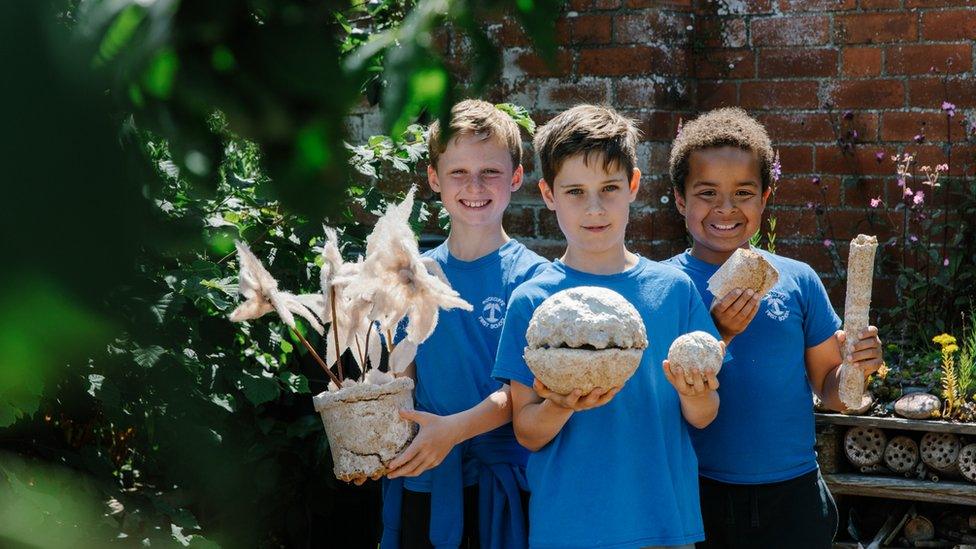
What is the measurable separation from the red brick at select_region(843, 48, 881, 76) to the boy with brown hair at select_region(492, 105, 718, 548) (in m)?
1.75

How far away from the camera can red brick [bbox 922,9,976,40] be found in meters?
3.89

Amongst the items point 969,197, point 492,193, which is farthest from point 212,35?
point 969,197

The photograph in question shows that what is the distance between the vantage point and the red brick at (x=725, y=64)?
419 centimetres

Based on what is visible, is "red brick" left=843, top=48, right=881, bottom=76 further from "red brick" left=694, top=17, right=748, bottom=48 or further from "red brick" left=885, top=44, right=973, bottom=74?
"red brick" left=694, top=17, right=748, bottom=48

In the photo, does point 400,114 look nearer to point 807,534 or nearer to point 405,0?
point 405,0

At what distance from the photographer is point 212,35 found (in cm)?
68

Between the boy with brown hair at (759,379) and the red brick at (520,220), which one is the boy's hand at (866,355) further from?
the red brick at (520,220)

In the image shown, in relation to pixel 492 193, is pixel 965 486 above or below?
below

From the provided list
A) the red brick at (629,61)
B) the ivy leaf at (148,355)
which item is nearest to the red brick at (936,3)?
the red brick at (629,61)

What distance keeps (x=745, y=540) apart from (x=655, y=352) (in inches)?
20.4

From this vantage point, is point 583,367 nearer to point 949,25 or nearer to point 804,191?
point 804,191

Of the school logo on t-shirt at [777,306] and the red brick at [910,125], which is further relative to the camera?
the red brick at [910,125]

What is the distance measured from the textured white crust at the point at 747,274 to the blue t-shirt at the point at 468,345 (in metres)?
0.44

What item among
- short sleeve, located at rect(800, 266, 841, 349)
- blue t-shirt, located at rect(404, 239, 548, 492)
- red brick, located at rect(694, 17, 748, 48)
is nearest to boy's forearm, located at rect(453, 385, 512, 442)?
blue t-shirt, located at rect(404, 239, 548, 492)
